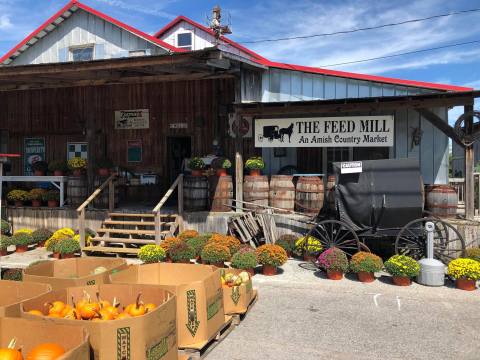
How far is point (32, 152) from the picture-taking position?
16.7 metres

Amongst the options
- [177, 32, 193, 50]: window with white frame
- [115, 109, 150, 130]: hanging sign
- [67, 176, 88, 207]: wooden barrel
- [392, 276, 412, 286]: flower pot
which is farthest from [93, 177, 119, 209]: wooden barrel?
[177, 32, 193, 50]: window with white frame

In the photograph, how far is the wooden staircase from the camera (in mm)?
11594

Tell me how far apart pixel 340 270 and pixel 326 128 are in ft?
15.3

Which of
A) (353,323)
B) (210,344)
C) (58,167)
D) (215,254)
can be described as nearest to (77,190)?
(58,167)

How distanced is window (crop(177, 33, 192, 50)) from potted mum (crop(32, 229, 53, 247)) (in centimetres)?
1822

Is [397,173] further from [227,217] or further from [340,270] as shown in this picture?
[227,217]

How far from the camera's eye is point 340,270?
364 inches

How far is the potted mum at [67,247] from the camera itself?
1114 centimetres

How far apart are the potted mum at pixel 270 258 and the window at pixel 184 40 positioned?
21417mm

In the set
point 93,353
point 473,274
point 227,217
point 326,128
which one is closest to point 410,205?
point 473,274

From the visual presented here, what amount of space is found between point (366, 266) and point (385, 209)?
54.6 inches

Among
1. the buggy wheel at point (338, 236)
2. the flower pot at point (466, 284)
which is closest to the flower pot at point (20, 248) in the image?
the buggy wheel at point (338, 236)

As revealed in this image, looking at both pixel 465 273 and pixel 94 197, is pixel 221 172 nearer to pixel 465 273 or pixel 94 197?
pixel 94 197

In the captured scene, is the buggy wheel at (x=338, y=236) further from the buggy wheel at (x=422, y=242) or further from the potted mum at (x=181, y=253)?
the potted mum at (x=181, y=253)
